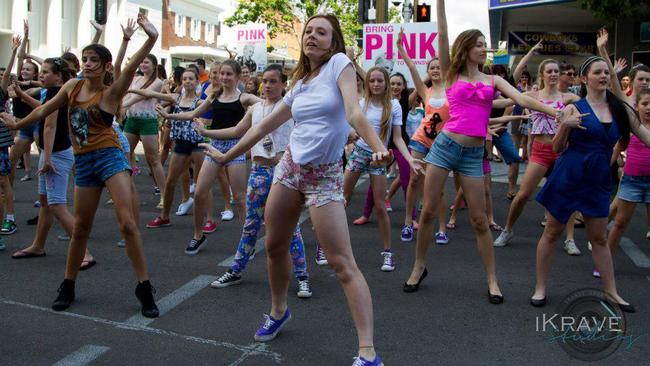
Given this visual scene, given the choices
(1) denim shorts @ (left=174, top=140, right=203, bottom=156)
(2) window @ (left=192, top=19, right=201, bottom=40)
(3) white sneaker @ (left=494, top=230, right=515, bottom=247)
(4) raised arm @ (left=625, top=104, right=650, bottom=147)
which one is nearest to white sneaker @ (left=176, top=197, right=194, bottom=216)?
(1) denim shorts @ (left=174, top=140, right=203, bottom=156)

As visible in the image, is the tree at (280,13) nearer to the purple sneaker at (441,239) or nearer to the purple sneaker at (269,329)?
the purple sneaker at (441,239)

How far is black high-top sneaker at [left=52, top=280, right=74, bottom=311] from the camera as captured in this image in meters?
5.15

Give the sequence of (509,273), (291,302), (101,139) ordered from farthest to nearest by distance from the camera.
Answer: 1. (509,273)
2. (291,302)
3. (101,139)

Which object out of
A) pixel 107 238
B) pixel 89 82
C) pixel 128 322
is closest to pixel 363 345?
pixel 128 322

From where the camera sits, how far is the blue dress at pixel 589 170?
16.9 ft

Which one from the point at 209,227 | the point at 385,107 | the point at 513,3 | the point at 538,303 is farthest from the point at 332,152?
the point at 513,3

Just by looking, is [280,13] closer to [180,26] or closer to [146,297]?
[180,26]

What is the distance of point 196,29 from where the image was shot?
5091 centimetres

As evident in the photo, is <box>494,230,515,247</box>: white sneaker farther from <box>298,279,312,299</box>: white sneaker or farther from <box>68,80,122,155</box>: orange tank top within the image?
<box>68,80,122,155</box>: orange tank top

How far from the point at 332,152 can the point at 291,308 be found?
5.70ft

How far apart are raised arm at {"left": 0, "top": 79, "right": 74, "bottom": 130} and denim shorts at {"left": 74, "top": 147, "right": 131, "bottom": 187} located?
464 millimetres

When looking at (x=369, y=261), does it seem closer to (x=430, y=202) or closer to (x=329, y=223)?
(x=430, y=202)

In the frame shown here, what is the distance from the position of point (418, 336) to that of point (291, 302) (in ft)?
3.80

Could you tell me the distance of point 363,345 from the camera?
3852 mm
